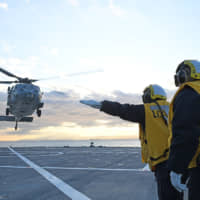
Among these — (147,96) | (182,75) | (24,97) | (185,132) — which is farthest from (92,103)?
(24,97)

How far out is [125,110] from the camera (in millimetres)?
3623

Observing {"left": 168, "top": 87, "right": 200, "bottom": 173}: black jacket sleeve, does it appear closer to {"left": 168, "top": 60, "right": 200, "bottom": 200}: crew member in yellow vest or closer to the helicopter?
{"left": 168, "top": 60, "right": 200, "bottom": 200}: crew member in yellow vest

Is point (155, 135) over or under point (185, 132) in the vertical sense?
under

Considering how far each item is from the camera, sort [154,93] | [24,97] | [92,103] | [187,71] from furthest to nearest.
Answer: [24,97], [154,93], [92,103], [187,71]

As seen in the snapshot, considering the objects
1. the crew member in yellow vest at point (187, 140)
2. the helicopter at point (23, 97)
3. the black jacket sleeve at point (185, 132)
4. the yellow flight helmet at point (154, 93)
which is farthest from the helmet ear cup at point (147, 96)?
the helicopter at point (23, 97)

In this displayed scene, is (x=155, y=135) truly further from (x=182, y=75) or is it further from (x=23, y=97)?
(x=23, y=97)

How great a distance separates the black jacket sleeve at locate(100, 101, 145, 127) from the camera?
3.63 m

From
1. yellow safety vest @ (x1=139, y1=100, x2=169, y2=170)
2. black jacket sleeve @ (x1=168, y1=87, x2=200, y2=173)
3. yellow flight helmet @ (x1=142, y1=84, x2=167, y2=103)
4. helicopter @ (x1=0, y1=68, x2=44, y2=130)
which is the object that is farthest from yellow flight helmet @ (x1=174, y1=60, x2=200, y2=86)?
helicopter @ (x1=0, y1=68, x2=44, y2=130)

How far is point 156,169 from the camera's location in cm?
379

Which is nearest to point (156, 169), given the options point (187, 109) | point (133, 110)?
point (133, 110)

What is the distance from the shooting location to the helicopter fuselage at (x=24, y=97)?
2402cm

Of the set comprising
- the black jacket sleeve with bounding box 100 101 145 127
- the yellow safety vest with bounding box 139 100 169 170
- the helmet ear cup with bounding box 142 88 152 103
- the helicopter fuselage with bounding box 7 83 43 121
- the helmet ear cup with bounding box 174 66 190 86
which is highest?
the helmet ear cup with bounding box 174 66 190 86

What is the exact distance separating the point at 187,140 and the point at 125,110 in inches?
52.0

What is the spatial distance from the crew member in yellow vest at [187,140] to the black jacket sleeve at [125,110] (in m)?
1.01
